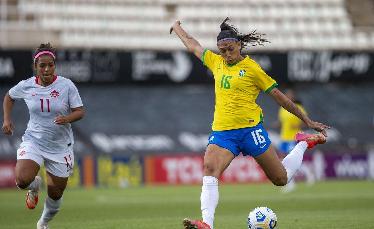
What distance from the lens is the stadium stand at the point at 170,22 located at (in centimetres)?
2930

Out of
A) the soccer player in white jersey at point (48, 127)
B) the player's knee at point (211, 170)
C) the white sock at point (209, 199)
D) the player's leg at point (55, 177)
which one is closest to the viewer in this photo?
the white sock at point (209, 199)

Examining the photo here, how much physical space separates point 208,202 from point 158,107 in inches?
768

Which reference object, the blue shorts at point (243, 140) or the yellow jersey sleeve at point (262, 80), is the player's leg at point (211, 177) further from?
the yellow jersey sleeve at point (262, 80)

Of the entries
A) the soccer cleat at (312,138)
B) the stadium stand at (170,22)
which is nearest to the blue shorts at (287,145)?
the stadium stand at (170,22)

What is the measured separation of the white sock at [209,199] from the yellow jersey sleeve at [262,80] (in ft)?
4.23

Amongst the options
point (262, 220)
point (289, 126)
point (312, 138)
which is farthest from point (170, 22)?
point (262, 220)

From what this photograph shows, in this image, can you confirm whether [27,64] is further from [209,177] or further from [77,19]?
[209,177]

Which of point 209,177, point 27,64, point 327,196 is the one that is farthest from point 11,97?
point 27,64

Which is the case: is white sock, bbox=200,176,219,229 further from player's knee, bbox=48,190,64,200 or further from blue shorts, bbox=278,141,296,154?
blue shorts, bbox=278,141,296,154

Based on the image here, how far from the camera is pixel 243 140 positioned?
11.1 m

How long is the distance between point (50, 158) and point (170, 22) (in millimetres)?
19537

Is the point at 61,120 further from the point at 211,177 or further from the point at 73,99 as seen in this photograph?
the point at 211,177

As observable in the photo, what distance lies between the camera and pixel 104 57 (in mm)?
28297

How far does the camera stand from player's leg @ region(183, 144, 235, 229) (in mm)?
10508
